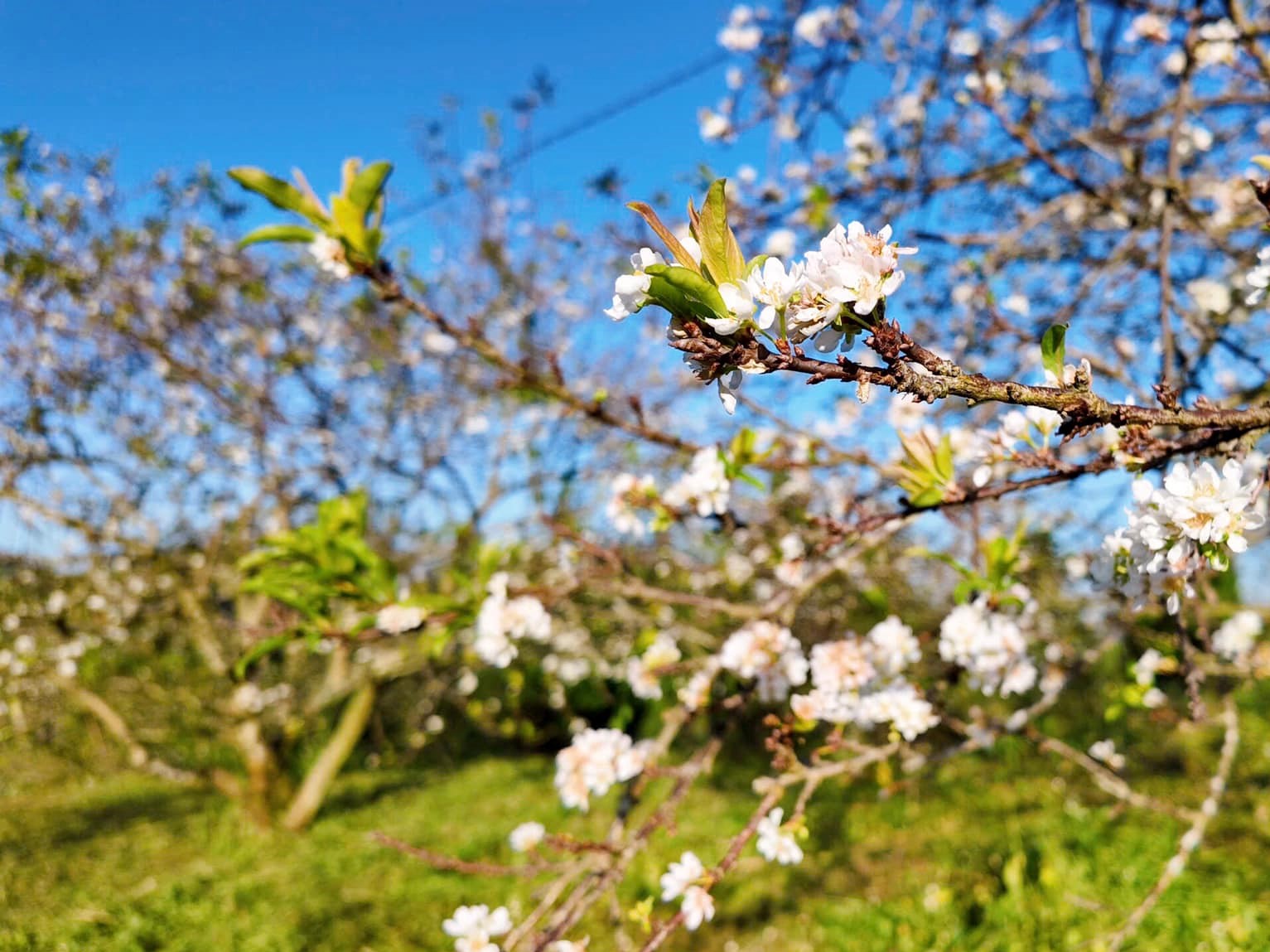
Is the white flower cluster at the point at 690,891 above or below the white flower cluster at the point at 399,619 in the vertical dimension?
below

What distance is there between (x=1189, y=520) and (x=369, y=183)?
1.30 m

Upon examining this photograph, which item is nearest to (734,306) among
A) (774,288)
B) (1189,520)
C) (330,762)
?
(774,288)

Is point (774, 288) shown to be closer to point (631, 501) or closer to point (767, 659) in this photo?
point (767, 659)

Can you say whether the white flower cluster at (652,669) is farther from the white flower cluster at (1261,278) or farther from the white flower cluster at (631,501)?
the white flower cluster at (1261,278)

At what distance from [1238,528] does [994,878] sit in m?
2.79

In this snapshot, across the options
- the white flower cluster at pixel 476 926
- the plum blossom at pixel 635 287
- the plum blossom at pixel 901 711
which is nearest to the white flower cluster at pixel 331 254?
the plum blossom at pixel 635 287

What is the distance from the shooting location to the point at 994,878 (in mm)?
3049

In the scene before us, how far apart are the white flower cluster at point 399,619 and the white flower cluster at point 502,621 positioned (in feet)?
0.49

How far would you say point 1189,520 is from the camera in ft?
2.75

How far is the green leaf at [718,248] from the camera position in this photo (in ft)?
2.15

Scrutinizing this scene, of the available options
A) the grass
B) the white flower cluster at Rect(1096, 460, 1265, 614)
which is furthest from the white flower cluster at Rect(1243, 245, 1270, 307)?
the grass

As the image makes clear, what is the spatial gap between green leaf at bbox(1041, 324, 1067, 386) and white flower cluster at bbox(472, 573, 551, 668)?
1208 mm

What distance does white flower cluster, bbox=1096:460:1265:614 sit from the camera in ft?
2.64

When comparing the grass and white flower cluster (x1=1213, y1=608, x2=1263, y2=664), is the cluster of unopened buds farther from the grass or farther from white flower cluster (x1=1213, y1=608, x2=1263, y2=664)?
white flower cluster (x1=1213, y1=608, x2=1263, y2=664)
